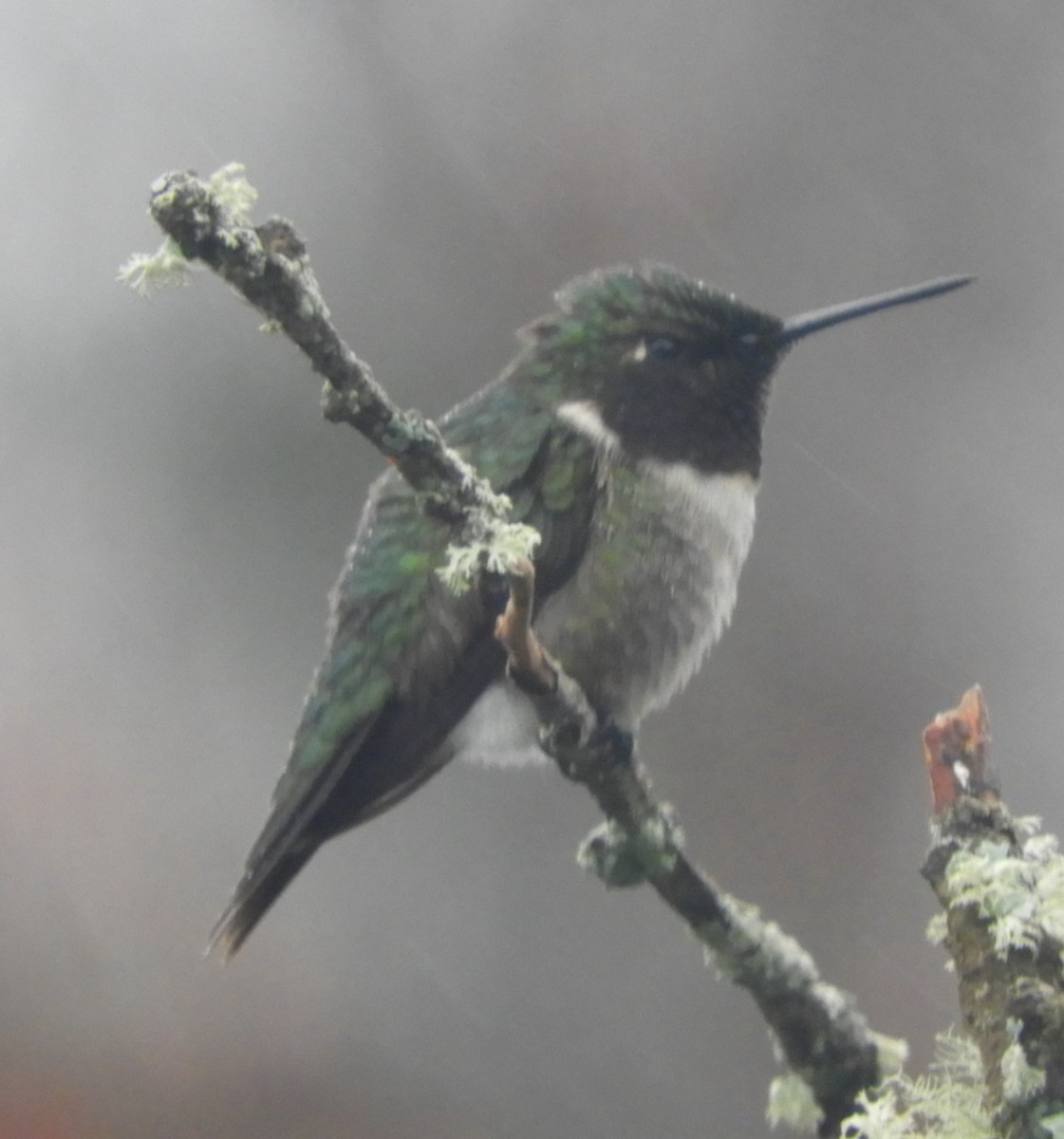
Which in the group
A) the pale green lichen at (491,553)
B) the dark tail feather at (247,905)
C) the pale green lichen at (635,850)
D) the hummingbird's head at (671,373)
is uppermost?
the hummingbird's head at (671,373)

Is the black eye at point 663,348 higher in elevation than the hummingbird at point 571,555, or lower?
higher

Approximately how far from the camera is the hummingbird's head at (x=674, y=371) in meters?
2.51

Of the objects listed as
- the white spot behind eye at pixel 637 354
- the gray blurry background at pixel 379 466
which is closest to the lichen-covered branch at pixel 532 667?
the white spot behind eye at pixel 637 354

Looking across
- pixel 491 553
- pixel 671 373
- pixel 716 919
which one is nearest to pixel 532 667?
pixel 491 553

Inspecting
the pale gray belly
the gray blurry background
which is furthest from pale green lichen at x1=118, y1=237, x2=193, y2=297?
the gray blurry background

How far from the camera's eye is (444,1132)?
3.85m

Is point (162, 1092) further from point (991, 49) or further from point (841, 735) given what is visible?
point (991, 49)

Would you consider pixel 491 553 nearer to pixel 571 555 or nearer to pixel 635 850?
pixel 635 850

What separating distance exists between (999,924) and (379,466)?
349 centimetres

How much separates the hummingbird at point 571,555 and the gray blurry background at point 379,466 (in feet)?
4.47

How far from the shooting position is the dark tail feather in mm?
2160

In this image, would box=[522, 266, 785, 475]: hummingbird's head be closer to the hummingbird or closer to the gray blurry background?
the hummingbird

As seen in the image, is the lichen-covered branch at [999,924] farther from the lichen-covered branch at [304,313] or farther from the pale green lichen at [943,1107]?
the lichen-covered branch at [304,313]

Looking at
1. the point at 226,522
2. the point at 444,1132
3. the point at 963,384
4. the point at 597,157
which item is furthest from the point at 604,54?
the point at 444,1132
